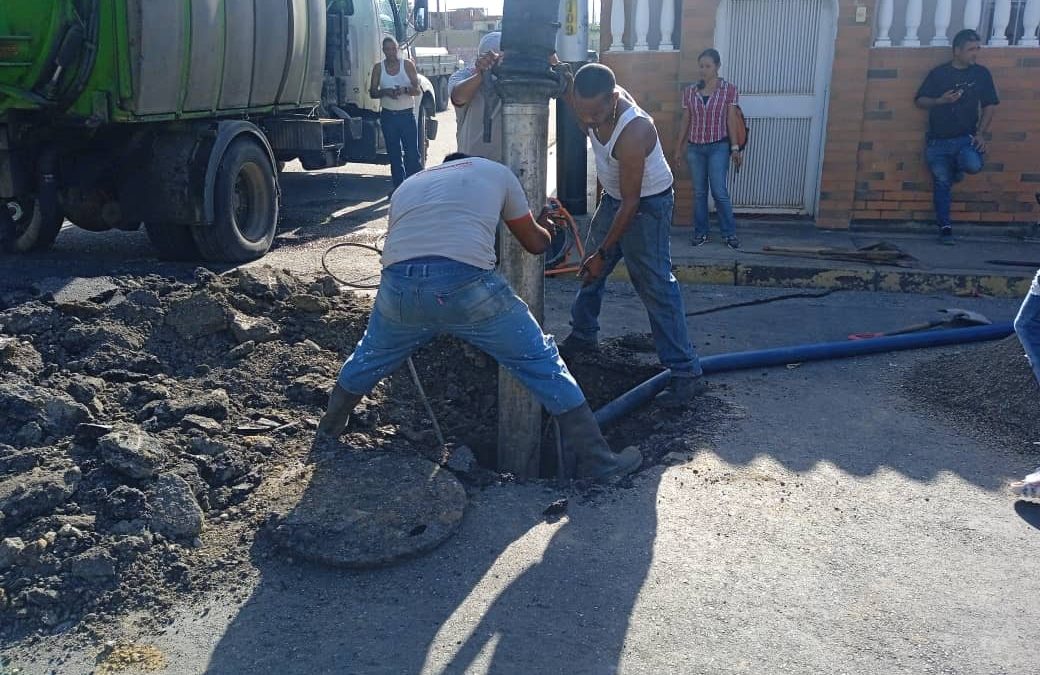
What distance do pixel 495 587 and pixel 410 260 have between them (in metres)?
1.41

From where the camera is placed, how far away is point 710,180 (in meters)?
9.34

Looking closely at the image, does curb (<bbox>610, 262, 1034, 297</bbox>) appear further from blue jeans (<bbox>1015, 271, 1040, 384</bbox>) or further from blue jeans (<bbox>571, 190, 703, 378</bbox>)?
blue jeans (<bbox>1015, 271, 1040, 384</bbox>)

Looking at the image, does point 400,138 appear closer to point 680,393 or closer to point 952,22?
point 952,22

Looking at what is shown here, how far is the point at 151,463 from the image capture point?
422 cm

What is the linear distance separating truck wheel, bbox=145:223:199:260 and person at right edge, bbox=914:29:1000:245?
682 centimetres

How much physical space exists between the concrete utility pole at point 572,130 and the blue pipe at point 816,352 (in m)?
4.12

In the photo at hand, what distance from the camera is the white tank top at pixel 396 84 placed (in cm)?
1239

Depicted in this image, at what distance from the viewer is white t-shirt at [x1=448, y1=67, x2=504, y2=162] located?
6477 mm

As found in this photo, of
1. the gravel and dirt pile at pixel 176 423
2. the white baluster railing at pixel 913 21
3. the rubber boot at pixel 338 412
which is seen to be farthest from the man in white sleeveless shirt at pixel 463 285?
the white baluster railing at pixel 913 21

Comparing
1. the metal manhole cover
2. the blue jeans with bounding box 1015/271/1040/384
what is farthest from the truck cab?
the blue jeans with bounding box 1015/271/1040/384

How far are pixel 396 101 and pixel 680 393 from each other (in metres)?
7.87

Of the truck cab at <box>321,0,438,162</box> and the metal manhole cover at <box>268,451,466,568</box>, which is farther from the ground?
the truck cab at <box>321,0,438,162</box>

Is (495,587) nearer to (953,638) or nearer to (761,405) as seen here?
(953,638)

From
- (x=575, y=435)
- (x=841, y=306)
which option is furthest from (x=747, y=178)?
(x=575, y=435)
